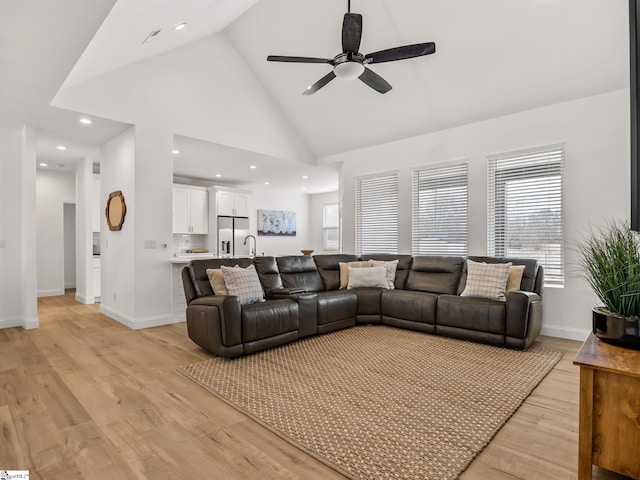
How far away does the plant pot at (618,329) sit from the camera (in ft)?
5.63

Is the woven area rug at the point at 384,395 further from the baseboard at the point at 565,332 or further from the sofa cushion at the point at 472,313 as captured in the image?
the baseboard at the point at 565,332

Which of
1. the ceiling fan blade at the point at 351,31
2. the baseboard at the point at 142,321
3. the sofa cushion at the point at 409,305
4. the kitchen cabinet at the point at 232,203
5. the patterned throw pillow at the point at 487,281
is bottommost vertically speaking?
the baseboard at the point at 142,321

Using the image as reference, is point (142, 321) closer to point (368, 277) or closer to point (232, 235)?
point (368, 277)

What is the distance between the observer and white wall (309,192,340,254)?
10.1 metres

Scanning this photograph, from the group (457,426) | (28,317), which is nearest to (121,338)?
(28,317)

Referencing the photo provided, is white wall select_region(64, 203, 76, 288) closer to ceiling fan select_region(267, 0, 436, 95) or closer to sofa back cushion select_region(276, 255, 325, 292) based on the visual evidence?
sofa back cushion select_region(276, 255, 325, 292)

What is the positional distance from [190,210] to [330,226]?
399cm

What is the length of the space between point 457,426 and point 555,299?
9.52ft

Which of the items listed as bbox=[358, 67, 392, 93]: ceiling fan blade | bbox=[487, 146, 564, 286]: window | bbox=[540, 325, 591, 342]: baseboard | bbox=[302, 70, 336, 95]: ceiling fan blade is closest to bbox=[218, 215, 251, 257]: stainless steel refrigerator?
bbox=[302, 70, 336, 95]: ceiling fan blade

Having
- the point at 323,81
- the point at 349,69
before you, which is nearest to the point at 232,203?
the point at 323,81

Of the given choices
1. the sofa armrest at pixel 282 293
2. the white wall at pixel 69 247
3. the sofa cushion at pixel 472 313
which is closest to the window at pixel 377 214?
the sofa cushion at pixel 472 313

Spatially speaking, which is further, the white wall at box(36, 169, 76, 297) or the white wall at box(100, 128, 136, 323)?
the white wall at box(36, 169, 76, 297)

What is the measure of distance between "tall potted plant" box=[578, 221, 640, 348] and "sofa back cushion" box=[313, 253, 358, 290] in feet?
11.1

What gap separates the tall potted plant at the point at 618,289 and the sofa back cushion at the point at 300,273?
3.11 m
